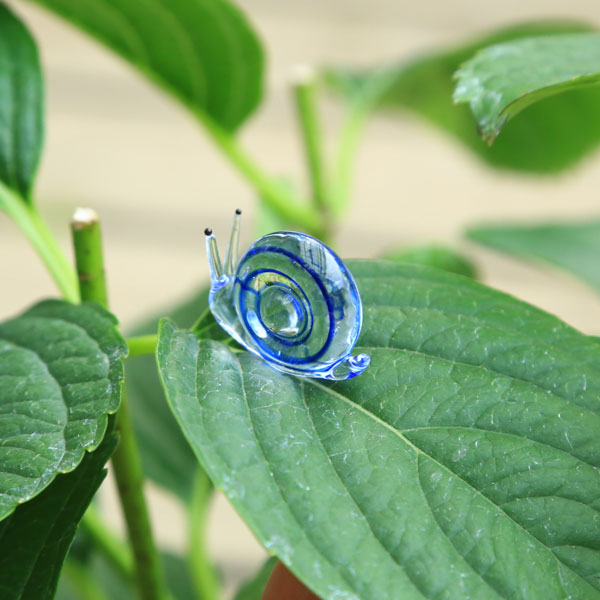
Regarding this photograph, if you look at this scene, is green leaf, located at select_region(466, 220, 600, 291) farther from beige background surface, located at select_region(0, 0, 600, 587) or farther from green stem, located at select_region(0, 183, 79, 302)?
beige background surface, located at select_region(0, 0, 600, 587)

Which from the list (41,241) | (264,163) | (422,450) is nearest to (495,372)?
(422,450)

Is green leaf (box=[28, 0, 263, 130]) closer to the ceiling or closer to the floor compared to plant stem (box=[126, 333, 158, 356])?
closer to the ceiling

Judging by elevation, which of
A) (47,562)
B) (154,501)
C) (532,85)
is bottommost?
(154,501)

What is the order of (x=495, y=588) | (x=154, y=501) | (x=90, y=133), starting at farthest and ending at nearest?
(x=90, y=133)
(x=154, y=501)
(x=495, y=588)

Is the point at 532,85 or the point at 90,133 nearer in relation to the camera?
the point at 532,85

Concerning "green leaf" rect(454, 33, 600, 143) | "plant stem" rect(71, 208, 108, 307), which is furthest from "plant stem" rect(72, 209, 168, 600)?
"green leaf" rect(454, 33, 600, 143)

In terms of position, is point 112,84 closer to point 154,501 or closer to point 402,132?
point 402,132

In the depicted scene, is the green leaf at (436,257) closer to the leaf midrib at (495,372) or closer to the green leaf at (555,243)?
the green leaf at (555,243)

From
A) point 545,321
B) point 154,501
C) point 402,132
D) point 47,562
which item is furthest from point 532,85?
point 402,132
